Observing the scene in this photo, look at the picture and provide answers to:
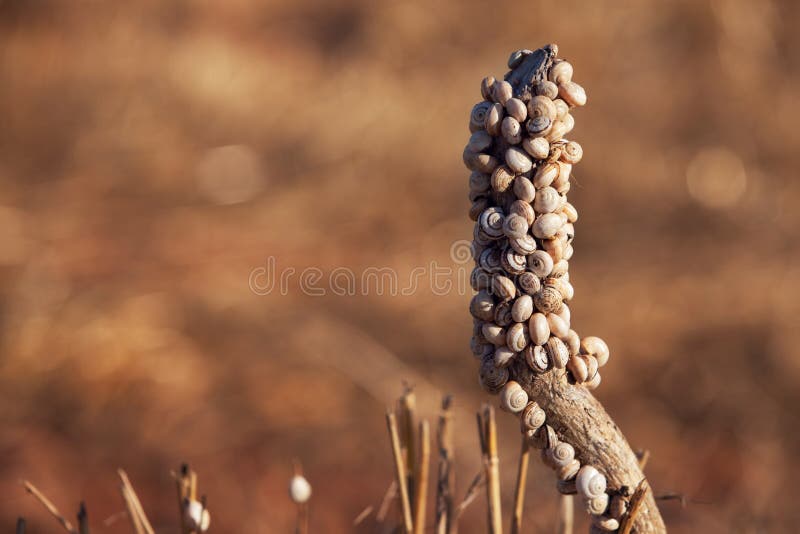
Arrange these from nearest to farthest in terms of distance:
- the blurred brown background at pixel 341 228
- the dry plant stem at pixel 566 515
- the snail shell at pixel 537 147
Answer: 1. the snail shell at pixel 537 147
2. the dry plant stem at pixel 566 515
3. the blurred brown background at pixel 341 228

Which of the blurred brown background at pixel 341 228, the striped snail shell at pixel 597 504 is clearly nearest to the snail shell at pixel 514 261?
the striped snail shell at pixel 597 504

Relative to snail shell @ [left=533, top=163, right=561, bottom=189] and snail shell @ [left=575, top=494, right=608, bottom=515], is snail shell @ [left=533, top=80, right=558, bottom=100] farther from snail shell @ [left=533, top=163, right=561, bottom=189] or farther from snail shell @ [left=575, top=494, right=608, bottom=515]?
snail shell @ [left=575, top=494, right=608, bottom=515]

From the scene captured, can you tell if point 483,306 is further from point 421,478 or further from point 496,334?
point 421,478

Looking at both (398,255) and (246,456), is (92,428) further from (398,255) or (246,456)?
(398,255)

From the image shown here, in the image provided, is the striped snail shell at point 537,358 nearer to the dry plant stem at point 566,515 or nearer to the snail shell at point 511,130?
the snail shell at point 511,130

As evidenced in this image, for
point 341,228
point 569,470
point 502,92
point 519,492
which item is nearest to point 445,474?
point 519,492
